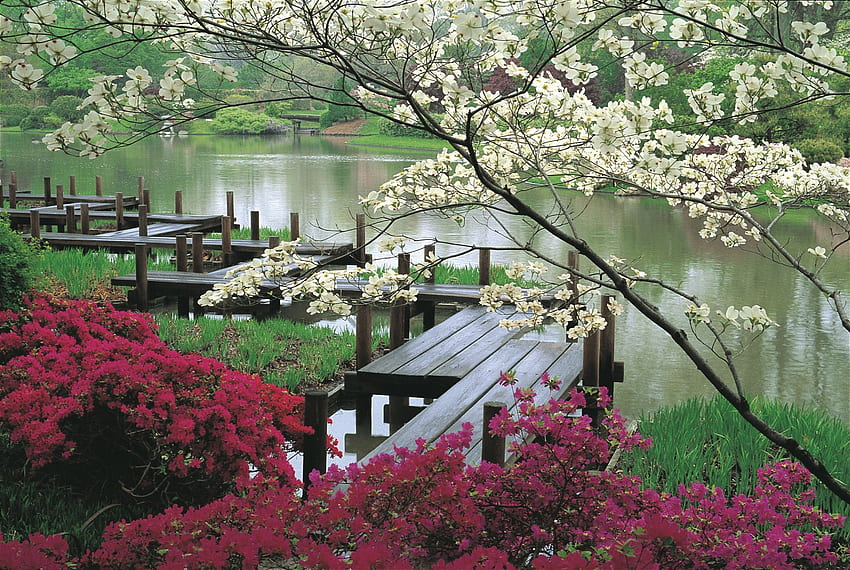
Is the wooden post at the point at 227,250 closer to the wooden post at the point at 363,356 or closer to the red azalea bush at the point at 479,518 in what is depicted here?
the wooden post at the point at 363,356

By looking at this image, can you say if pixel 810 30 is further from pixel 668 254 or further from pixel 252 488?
pixel 668 254

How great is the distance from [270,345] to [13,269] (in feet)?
7.18

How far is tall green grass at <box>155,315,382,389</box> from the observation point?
255 inches

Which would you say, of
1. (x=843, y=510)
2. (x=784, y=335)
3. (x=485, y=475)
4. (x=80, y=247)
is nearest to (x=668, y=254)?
(x=784, y=335)

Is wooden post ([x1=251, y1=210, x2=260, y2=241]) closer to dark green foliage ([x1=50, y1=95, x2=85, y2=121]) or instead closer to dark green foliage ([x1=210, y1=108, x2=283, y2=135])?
dark green foliage ([x1=50, y1=95, x2=85, y2=121])

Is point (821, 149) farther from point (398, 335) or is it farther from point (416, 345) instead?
point (416, 345)

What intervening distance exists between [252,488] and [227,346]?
416cm

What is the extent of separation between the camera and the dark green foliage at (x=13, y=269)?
507cm

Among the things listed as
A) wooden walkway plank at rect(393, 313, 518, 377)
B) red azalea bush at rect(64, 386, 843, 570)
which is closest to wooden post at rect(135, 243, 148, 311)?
wooden walkway plank at rect(393, 313, 518, 377)

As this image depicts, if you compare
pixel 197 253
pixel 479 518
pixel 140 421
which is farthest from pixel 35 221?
pixel 479 518

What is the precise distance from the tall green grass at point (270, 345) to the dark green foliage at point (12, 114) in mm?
47229

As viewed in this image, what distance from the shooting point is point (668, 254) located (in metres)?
13.7

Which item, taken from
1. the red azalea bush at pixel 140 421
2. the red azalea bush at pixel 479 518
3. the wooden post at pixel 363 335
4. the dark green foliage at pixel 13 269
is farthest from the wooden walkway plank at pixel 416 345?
the red azalea bush at pixel 479 518

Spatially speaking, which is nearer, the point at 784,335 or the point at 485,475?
the point at 485,475
